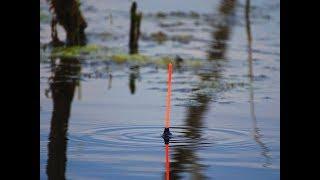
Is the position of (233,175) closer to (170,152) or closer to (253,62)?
(170,152)

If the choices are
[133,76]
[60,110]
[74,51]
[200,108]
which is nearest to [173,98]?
[200,108]

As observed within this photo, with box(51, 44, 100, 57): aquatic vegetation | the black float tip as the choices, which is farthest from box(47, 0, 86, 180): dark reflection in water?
the black float tip

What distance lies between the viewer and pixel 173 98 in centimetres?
1552

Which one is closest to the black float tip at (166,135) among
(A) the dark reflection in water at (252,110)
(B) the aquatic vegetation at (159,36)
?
(A) the dark reflection in water at (252,110)

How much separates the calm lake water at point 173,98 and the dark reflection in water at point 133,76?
52mm

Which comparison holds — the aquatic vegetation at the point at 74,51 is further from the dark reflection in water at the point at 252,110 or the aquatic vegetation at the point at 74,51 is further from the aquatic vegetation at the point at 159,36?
the dark reflection in water at the point at 252,110

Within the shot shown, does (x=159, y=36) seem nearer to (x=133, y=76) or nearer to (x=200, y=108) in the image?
(x=133, y=76)

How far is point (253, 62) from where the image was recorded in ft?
61.2

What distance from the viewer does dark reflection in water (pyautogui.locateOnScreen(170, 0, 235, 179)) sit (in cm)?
1039

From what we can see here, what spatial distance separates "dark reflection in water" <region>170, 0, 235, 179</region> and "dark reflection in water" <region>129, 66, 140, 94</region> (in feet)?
3.62

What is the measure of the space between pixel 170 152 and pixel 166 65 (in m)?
7.67

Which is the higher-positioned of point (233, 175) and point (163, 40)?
point (163, 40)
